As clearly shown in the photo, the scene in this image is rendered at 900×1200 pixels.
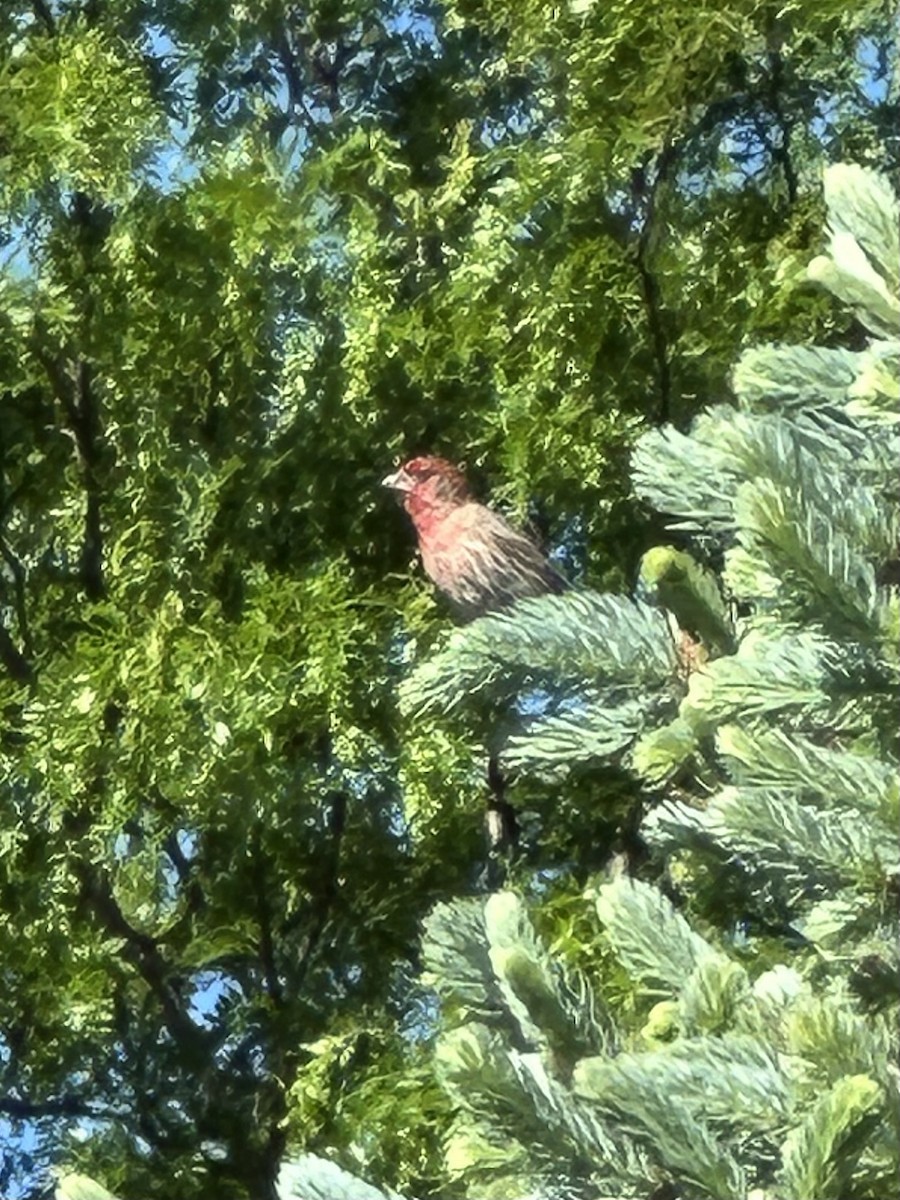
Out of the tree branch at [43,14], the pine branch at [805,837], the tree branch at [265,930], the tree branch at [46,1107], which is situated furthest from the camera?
the tree branch at [46,1107]

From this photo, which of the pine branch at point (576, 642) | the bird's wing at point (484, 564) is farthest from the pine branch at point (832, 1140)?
the bird's wing at point (484, 564)

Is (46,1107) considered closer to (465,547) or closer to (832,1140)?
(465,547)

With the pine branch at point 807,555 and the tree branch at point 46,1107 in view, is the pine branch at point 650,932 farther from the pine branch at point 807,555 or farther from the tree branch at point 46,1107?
the tree branch at point 46,1107

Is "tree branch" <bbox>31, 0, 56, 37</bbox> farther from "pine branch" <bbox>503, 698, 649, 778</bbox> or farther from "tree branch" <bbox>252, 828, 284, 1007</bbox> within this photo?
"pine branch" <bbox>503, 698, 649, 778</bbox>

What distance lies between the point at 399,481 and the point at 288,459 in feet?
0.90

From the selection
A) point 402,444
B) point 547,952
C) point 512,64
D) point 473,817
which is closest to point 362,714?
point 473,817

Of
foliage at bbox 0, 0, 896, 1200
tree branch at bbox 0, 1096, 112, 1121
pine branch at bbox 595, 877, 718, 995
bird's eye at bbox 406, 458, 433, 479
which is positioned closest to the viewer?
pine branch at bbox 595, 877, 718, 995

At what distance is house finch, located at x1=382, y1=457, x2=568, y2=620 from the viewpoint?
185 inches

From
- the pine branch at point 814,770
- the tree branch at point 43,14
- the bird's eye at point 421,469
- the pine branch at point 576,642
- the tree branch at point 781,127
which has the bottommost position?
the pine branch at point 814,770

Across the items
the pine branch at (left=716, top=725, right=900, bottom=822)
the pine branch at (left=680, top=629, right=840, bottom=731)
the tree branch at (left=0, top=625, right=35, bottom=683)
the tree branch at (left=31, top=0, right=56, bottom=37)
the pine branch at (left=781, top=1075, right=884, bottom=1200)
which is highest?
the tree branch at (left=31, top=0, right=56, bottom=37)

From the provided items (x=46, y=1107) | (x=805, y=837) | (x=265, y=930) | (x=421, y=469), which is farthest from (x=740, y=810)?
(x=46, y=1107)

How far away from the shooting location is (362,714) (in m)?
4.37

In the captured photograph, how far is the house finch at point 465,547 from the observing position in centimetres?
471

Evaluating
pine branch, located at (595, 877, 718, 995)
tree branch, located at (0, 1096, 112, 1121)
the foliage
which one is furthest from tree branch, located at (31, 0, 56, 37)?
pine branch, located at (595, 877, 718, 995)
